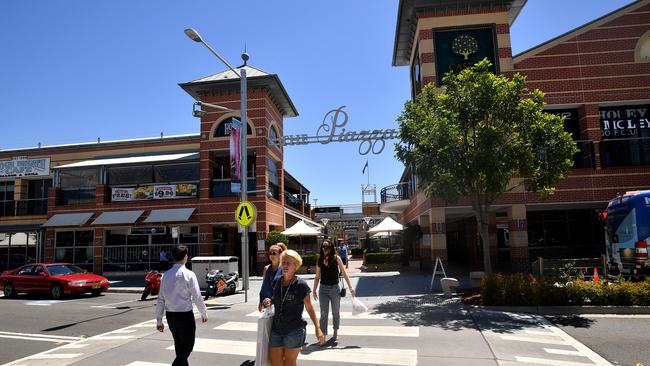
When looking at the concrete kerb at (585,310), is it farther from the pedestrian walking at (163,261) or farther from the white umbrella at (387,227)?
the pedestrian walking at (163,261)

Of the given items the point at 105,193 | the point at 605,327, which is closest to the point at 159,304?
the point at 605,327

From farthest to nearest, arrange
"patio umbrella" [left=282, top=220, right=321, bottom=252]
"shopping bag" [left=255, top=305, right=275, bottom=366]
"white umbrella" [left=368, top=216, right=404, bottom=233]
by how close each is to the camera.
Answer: "patio umbrella" [left=282, top=220, right=321, bottom=252] < "white umbrella" [left=368, top=216, right=404, bottom=233] < "shopping bag" [left=255, top=305, right=275, bottom=366]

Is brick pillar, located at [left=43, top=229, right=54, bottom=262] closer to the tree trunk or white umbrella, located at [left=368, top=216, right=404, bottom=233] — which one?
white umbrella, located at [left=368, top=216, right=404, bottom=233]

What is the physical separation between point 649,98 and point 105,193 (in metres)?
27.3

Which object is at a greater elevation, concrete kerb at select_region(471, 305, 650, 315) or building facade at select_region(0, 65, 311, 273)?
Answer: building facade at select_region(0, 65, 311, 273)

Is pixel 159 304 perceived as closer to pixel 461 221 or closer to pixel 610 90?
pixel 610 90

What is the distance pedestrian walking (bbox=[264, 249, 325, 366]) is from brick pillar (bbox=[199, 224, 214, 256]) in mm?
20443

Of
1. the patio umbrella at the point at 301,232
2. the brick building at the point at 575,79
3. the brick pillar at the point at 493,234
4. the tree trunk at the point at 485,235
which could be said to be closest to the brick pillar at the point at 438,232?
the brick building at the point at 575,79

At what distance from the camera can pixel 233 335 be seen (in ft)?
29.2

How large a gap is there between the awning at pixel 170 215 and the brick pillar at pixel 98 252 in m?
3.80

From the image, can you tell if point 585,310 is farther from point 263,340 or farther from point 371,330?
point 263,340

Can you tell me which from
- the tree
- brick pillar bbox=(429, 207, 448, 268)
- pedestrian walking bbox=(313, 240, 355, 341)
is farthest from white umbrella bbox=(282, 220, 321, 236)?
pedestrian walking bbox=(313, 240, 355, 341)

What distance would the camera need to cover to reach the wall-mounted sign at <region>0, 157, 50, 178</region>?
1104 inches

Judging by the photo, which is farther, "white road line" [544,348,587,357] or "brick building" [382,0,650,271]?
"brick building" [382,0,650,271]
